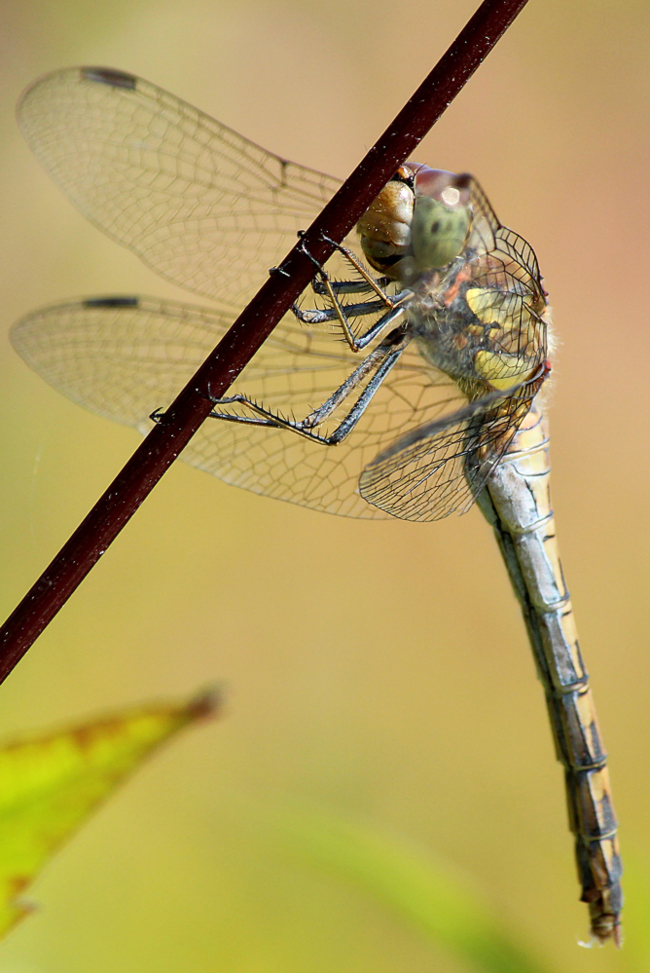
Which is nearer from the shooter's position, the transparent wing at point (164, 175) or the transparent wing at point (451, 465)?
the transparent wing at point (451, 465)

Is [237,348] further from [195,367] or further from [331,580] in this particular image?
[331,580]

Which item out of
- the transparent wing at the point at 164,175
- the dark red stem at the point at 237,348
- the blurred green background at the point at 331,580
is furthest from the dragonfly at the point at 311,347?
the blurred green background at the point at 331,580

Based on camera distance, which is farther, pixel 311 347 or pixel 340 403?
pixel 311 347

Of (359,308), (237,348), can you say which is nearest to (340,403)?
(359,308)

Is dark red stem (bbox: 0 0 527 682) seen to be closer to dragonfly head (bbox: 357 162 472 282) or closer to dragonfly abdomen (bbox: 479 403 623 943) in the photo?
dragonfly head (bbox: 357 162 472 282)

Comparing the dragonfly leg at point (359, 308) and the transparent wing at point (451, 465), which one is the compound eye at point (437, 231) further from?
the transparent wing at point (451, 465)

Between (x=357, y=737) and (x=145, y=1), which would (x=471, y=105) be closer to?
(x=145, y=1)

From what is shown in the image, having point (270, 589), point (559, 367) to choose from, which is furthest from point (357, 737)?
point (559, 367)
